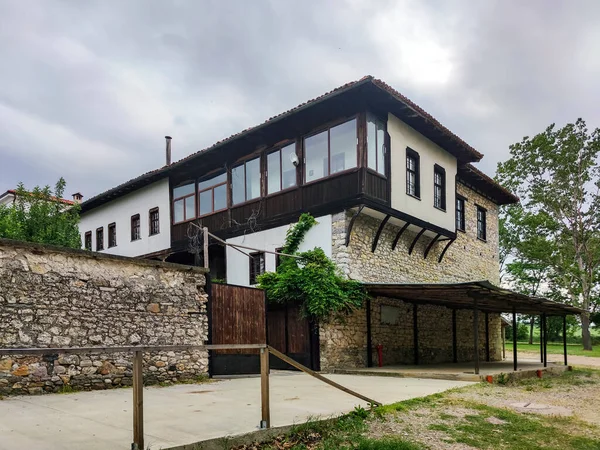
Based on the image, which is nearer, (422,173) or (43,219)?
(422,173)

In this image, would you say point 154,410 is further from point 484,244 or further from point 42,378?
point 484,244

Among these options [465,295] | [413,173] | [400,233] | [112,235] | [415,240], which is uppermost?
[413,173]

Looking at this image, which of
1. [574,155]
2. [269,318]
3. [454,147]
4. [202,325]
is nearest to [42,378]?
[202,325]

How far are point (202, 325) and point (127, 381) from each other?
195cm

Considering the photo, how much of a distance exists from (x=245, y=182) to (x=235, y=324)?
6.25 meters

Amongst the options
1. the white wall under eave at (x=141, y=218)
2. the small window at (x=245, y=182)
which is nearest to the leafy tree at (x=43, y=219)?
the white wall under eave at (x=141, y=218)

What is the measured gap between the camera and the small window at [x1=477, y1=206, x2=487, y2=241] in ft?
72.8

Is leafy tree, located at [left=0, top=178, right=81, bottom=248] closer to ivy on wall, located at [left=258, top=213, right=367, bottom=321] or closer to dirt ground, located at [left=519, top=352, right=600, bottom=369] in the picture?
ivy on wall, located at [left=258, top=213, right=367, bottom=321]

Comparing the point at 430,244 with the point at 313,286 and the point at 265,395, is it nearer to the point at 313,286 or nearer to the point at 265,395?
the point at 313,286

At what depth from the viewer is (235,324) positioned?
11938mm

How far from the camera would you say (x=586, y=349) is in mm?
31688

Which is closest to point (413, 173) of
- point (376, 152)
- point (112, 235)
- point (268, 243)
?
point (376, 152)

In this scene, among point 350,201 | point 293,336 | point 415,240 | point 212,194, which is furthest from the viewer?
point 212,194

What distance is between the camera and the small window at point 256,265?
16188 millimetres
